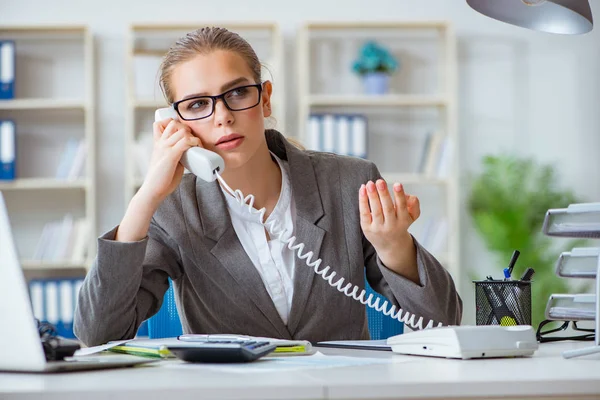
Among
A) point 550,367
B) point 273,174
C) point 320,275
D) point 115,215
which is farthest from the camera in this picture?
point 115,215

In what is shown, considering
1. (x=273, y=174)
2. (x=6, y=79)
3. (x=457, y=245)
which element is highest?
(x=6, y=79)

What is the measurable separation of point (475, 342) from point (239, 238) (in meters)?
0.73

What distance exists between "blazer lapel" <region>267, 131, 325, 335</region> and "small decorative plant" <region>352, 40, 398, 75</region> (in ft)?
9.43

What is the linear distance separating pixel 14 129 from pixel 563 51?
3.26 meters

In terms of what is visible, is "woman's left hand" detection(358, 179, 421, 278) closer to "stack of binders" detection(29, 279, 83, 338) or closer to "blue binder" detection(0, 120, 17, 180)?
"stack of binders" detection(29, 279, 83, 338)

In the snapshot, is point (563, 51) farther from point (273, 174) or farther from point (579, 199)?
point (273, 174)

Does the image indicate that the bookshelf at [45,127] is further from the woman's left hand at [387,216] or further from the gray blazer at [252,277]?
the woman's left hand at [387,216]

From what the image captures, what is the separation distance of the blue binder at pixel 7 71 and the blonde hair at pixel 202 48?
301cm

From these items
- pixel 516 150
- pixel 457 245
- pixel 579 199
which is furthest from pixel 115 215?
pixel 579 199

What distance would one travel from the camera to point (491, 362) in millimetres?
1176

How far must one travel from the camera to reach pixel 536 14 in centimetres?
180

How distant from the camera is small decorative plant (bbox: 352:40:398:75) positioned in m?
4.73

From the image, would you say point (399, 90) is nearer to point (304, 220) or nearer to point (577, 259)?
point (304, 220)

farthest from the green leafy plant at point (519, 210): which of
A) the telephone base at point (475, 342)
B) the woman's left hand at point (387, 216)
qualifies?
the telephone base at point (475, 342)
